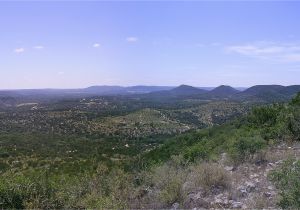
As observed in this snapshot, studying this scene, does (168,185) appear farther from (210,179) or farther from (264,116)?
(264,116)

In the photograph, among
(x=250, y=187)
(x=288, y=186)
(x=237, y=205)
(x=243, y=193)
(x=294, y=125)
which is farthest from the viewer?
(x=294, y=125)

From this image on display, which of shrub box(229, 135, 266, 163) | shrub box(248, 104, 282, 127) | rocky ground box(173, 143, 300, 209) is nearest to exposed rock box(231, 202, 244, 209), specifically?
rocky ground box(173, 143, 300, 209)

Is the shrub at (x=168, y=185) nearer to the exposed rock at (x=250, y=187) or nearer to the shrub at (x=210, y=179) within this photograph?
the shrub at (x=210, y=179)

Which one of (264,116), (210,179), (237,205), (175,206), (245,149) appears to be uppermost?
(264,116)

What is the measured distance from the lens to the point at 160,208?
7.44 m

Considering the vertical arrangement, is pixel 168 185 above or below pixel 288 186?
below

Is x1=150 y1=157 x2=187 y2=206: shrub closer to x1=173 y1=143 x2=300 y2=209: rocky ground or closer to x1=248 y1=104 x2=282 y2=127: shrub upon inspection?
x1=173 y1=143 x2=300 y2=209: rocky ground

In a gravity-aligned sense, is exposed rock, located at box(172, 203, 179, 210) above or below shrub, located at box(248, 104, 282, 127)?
below

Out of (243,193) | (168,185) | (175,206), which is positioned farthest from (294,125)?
(175,206)

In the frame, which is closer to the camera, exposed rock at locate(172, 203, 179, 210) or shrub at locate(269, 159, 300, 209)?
shrub at locate(269, 159, 300, 209)

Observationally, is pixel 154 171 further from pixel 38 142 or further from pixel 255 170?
pixel 38 142

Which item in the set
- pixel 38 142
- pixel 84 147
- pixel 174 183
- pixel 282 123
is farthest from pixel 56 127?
pixel 174 183

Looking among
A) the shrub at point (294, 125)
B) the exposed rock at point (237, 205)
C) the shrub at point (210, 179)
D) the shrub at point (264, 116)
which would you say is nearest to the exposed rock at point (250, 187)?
the shrub at point (210, 179)

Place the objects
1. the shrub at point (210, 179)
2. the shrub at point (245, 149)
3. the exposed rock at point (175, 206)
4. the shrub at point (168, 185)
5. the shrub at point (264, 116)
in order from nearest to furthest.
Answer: the exposed rock at point (175, 206)
the shrub at point (168, 185)
the shrub at point (210, 179)
the shrub at point (245, 149)
the shrub at point (264, 116)
